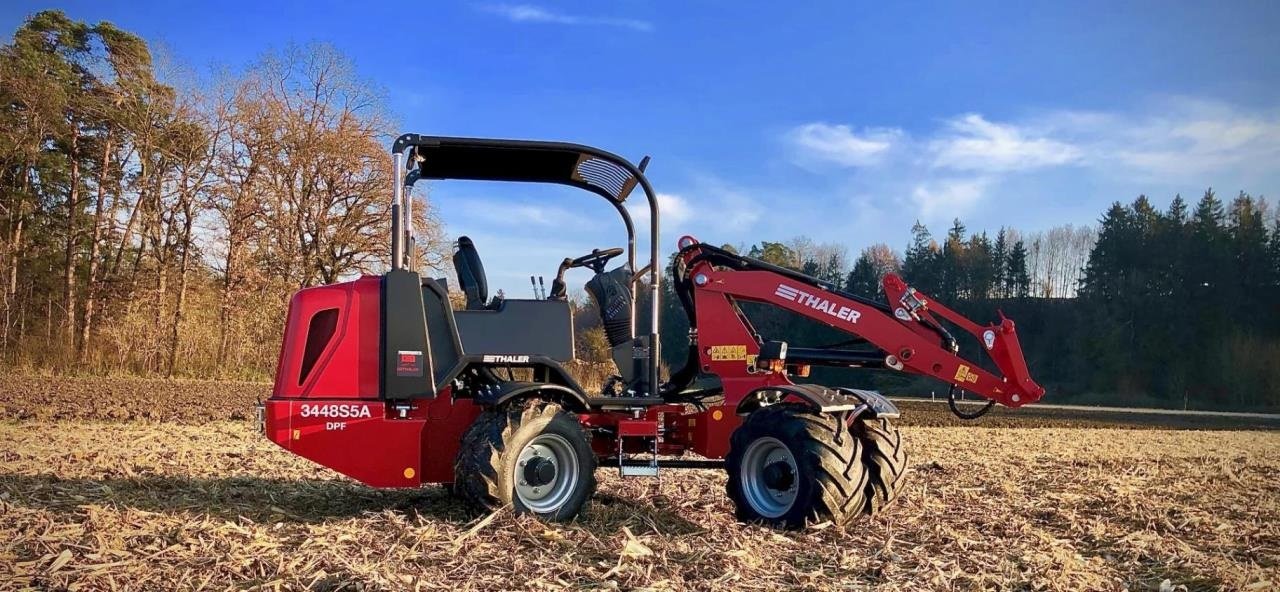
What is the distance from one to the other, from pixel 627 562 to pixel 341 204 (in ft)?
91.4

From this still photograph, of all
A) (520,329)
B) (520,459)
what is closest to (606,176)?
(520,329)

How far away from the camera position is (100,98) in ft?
95.3

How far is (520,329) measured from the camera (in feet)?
23.6

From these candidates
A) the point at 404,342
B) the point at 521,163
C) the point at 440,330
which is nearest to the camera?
the point at 404,342

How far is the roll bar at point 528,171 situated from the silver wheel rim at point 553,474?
1070 millimetres

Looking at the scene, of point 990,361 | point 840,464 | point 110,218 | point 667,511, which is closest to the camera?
point 840,464

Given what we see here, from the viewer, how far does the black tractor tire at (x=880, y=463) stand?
683 centimetres

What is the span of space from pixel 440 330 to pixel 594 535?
74.0 inches

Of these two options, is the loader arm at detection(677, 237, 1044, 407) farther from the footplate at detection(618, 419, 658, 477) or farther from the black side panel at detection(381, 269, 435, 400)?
the black side panel at detection(381, 269, 435, 400)

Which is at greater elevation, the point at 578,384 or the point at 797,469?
the point at 578,384

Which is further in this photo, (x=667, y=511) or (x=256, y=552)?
(x=667, y=511)

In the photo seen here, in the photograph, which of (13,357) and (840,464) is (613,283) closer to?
(840,464)

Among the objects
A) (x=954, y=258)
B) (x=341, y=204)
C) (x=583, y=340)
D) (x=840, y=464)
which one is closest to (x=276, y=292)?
(x=341, y=204)

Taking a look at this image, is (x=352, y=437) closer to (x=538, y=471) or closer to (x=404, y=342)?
(x=404, y=342)
